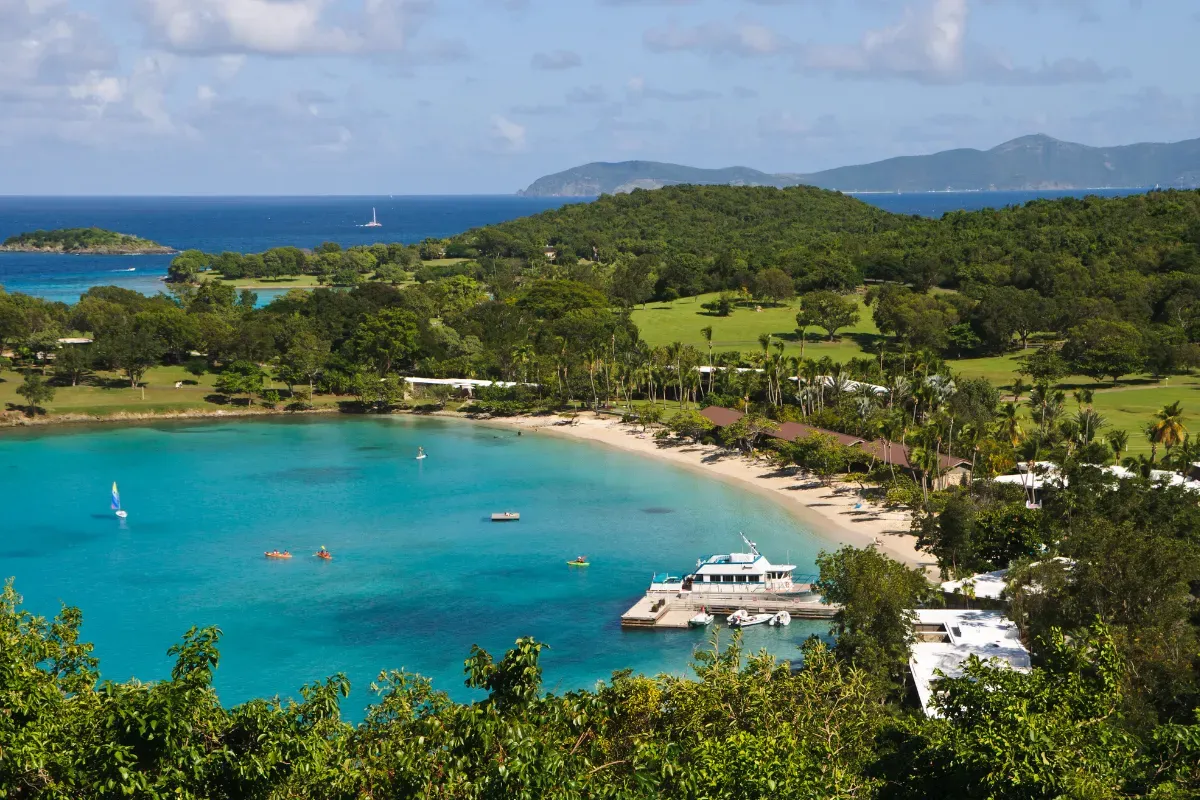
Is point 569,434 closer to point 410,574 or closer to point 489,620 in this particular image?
point 410,574

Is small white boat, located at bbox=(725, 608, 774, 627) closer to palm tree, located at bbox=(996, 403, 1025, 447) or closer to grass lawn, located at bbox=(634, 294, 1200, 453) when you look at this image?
palm tree, located at bbox=(996, 403, 1025, 447)

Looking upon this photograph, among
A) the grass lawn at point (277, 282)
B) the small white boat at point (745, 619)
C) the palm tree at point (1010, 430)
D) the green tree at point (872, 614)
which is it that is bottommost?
the small white boat at point (745, 619)

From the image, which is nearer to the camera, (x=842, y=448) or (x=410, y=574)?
(x=410, y=574)

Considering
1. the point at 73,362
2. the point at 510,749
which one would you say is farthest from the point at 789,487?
the point at 73,362

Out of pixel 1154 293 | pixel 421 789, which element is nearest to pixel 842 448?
pixel 421 789

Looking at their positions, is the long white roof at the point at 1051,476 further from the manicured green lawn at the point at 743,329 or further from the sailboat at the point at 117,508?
the sailboat at the point at 117,508

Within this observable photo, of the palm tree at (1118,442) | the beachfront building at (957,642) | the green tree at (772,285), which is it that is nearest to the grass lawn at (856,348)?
the palm tree at (1118,442)

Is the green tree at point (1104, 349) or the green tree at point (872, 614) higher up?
the green tree at point (1104, 349)

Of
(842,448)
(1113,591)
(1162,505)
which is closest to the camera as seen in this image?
(1113,591)

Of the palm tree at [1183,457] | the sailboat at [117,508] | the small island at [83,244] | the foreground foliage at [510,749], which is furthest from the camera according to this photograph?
the small island at [83,244]
